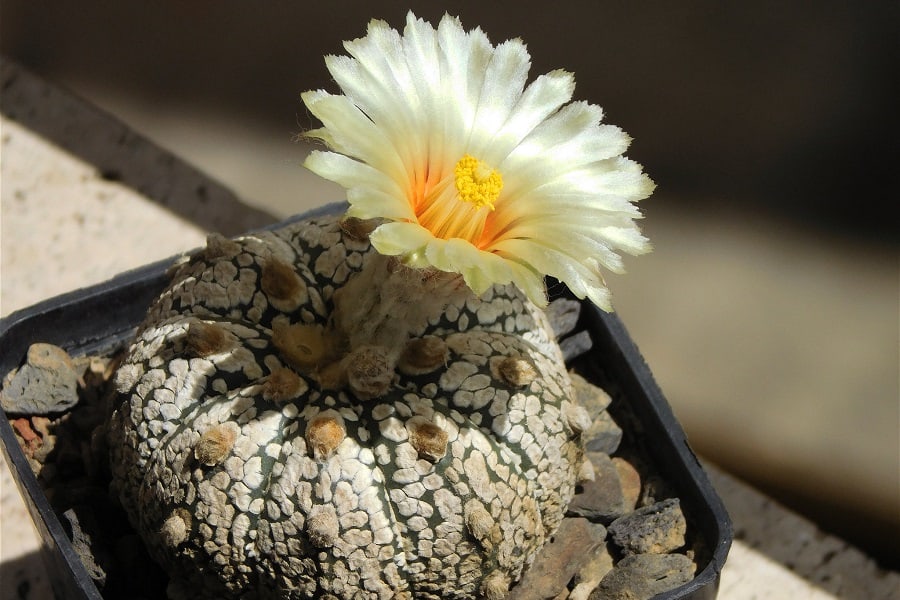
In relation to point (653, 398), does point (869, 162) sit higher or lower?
higher

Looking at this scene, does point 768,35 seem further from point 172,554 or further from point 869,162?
point 172,554

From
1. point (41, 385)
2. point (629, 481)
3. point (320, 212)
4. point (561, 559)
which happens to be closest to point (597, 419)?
point (629, 481)

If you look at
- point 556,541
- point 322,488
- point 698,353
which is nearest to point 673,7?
point 698,353

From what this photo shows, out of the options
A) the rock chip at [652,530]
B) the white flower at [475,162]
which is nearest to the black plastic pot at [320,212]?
the rock chip at [652,530]

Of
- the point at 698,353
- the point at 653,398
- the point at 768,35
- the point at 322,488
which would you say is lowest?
the point at 322,488

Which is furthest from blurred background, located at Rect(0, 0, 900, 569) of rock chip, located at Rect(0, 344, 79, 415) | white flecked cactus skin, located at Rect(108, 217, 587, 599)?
white flecked cactus skin, located at Rect(108, 217, 587, 599)
